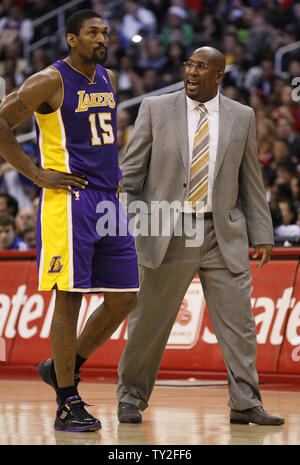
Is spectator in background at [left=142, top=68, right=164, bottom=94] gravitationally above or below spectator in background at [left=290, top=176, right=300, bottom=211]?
above

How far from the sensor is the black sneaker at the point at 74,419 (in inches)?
173

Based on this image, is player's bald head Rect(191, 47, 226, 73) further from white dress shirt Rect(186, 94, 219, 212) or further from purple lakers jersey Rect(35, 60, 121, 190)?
purple lakers jersey Rect(35, 60, 121, 190)

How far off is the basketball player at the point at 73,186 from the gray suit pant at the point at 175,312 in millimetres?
355

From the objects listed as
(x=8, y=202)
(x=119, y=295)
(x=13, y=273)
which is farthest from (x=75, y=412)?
(x=8, y=202)

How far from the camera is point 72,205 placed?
452 cm

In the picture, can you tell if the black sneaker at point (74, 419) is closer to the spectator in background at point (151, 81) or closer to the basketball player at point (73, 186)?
the basketball player at point (73, 186)

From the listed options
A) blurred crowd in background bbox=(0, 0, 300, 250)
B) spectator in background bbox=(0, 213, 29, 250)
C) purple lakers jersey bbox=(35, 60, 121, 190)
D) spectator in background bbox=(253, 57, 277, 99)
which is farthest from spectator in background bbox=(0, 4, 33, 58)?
purple lakers jersey bbox=(35, 60, 121, 190)

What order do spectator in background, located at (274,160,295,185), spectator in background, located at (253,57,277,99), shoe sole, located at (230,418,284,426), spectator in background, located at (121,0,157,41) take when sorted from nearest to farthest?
shoe sole, located at (230,418,284,426) < spectator in background, located at (274,160,295,185) < spectator in background, located at (253,57,277,99) < spectator in background, located at (121,0,157,41)

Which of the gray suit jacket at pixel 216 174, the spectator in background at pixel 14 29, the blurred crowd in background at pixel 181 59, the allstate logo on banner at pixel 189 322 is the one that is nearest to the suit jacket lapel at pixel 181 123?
the gray suit jacket at pixel 216 174

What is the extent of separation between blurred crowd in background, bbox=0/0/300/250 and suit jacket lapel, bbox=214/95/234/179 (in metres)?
3.40

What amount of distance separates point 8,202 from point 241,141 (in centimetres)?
526

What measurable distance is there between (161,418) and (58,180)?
1.48m

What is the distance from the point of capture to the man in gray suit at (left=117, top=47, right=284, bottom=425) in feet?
16.3

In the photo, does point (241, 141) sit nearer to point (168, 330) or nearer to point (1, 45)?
point (168, 330)
